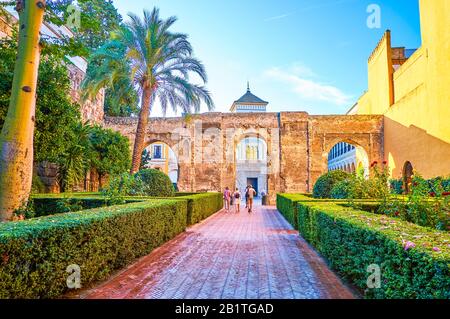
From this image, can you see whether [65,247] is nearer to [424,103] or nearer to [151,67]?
[151,67]

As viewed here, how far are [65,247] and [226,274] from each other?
2429mm

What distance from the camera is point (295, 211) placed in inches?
413

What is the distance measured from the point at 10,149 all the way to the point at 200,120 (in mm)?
21041

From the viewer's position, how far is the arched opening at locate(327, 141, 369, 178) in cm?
2842

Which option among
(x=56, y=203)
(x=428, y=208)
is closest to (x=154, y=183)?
(x=56, y=203)

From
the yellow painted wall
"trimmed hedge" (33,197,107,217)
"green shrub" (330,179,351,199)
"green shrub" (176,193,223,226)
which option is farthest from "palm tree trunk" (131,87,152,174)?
the yellow painted wall

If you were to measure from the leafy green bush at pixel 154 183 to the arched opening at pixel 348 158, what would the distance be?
1847 cm

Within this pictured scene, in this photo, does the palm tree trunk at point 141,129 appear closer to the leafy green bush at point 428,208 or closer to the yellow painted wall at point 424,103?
the leafy green bush at point 428,208

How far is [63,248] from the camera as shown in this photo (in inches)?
147

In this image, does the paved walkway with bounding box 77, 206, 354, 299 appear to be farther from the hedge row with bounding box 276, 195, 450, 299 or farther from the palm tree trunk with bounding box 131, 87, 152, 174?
the palm tree trunk with bounding box 131, 87, 152, 174

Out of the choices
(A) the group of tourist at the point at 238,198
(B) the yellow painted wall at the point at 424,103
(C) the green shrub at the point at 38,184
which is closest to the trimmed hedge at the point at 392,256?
(A) the group of tourist at the point at 238,198

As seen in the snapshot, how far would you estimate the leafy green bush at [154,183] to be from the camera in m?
13.3
